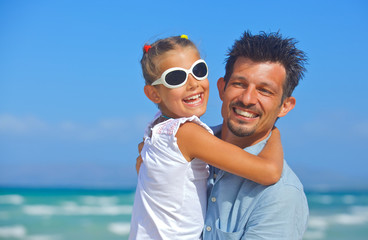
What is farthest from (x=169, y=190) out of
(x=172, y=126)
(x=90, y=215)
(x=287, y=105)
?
(x=90, y=215)

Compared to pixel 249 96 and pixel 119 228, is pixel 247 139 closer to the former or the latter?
pixel 249 96

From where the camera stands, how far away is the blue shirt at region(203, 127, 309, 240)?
3.18 metres

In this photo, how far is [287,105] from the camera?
3.95 meters

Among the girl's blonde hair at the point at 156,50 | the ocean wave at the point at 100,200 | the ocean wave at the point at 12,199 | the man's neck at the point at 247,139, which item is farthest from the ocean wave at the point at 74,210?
the girl's blonde hair at the point at 156,50

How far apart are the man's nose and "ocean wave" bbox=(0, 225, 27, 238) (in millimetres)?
15531

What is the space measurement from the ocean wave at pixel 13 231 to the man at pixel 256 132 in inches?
599

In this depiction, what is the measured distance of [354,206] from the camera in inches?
995

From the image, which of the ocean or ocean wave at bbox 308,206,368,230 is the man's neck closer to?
the ocean

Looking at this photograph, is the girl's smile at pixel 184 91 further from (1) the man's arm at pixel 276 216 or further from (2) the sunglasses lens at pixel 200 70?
(1) the man's arm at pixel 276 216

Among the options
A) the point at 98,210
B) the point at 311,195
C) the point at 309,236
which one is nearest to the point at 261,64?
the point at 309,236

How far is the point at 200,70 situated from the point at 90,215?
17845 mm

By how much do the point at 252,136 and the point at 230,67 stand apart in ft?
1.85

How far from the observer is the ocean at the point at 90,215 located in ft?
56.9

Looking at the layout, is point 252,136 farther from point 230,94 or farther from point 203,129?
point 203,129
